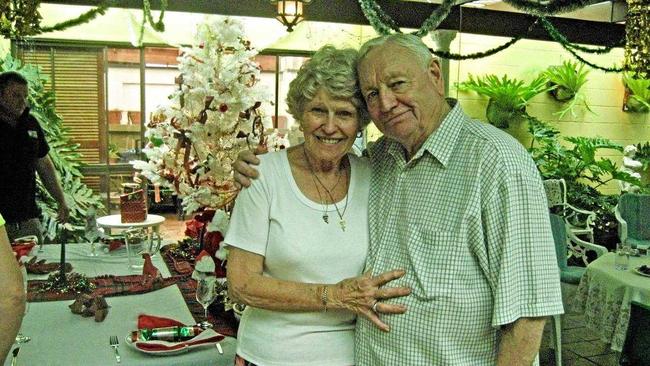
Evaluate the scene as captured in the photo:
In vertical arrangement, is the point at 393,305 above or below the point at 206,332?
above

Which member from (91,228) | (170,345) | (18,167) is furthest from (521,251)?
(18,167)

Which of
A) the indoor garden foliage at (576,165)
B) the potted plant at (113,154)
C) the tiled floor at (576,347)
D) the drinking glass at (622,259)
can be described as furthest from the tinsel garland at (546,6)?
the potted plant at (113,154)

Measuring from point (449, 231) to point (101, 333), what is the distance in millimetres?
1258

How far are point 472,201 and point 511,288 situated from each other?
21cm

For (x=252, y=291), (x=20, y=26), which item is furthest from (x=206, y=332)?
(x=20, y=26)

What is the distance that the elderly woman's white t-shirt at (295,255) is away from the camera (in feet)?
5.06

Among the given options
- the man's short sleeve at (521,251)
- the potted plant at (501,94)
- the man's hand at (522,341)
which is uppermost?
the potted plant at (501,94)

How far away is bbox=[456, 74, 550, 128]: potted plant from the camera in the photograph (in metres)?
7.88

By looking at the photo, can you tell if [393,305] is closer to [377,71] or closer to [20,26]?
[377,71]

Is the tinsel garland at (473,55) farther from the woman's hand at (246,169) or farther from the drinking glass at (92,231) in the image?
the woman's hand at (246,169)

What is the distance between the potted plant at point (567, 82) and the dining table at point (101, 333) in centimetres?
712

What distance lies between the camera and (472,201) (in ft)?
4.57

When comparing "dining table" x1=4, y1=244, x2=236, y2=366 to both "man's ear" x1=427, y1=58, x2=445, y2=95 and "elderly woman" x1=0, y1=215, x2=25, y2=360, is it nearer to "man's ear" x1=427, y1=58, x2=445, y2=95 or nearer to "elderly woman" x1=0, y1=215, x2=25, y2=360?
"elderly woman" x1=0, y1=215, x2=25, y2=360

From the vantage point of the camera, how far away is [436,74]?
1.54 meters
